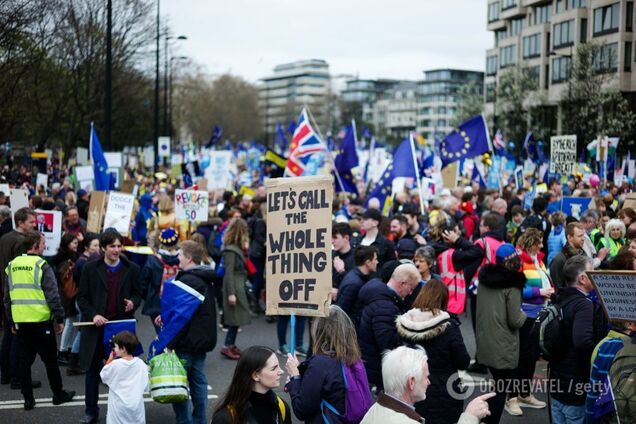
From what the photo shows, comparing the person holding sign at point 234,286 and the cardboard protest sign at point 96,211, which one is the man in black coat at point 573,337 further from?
the cardboard protest sign at point 96,211

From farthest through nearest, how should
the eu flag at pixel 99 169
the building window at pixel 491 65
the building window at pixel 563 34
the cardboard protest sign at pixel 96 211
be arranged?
the building window at pixel 491 65
the building window at pixel 563 34
the eu flag at pixel 99 169
the cardboard protest sign at pixel 96 211

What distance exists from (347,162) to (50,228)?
8.59 metres

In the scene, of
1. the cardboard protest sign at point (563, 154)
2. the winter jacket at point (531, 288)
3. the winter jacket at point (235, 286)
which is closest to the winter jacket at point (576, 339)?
the winter jacket at point (531, 288)

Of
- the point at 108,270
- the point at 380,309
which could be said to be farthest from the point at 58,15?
the point at 380,309

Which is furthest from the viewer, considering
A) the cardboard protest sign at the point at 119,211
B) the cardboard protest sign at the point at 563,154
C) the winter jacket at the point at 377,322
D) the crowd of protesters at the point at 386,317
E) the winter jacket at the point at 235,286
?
the cardboard protest sign at the point at 563,154

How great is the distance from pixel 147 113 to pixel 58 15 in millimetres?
27399

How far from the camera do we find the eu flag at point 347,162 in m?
18.9

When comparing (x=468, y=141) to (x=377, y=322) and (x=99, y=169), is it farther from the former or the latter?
(x=377, y=322)

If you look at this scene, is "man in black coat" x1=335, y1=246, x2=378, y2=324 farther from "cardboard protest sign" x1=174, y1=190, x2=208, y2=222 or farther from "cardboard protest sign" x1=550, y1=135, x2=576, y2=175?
"cardboard protest sign" x1=550, y1=135, x2=576, y2=175

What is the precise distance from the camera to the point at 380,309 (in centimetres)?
689

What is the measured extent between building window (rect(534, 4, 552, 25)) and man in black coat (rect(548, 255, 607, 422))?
67.6 m

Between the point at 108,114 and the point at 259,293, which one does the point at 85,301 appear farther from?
the point at 108,114

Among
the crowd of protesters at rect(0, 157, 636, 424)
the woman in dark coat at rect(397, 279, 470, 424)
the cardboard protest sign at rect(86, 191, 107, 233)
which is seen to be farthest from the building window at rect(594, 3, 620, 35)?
the woman in dark coat at rect(397, 279, 470, 424)

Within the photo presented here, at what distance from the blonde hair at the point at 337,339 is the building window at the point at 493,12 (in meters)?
83.2
